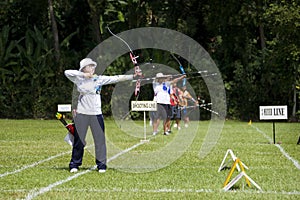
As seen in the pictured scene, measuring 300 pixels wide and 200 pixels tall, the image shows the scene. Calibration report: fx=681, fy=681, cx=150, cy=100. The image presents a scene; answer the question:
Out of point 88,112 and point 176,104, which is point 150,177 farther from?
point 176,104

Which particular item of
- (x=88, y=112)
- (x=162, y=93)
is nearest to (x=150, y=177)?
(x=88, y=112)

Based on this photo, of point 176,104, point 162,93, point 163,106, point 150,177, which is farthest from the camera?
point 176,104

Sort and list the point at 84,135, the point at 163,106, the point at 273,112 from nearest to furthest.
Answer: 1. the point at 84,135
2. the point at 273,112
3. the point at 163,106

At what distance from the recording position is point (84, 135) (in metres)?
11.6

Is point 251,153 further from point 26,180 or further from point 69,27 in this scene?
point 69,27

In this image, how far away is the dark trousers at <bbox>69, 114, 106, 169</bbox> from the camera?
11477 millimetres

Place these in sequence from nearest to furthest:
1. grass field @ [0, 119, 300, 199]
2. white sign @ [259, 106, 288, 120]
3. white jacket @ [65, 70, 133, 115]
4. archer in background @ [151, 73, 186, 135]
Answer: grass field @ [0, 119, 300, 199] → white jacket @ [65, 70, 133, 115] → white sign @ [259, 106, 288, 120] → archer in background @ [151, 73, 186, 135]

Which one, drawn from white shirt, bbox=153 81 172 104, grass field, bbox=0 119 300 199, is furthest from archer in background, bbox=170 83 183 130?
grass field, bbox=0 119 300 199

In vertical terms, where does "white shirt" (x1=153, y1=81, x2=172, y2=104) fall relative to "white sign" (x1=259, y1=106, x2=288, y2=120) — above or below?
above

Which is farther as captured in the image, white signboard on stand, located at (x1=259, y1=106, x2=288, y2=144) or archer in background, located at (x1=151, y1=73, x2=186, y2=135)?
archer in background, located at (x1=151, y1=73, x2=186, y2=135)

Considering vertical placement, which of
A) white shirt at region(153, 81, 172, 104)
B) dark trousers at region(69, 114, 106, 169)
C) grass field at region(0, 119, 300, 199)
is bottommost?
grass field at region(0, 119, 300, 199)

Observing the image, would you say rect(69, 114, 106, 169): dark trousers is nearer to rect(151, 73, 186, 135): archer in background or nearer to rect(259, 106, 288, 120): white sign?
rect(259, 106, 288, 120): white sign

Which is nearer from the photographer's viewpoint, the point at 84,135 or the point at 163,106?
the point at 84,135

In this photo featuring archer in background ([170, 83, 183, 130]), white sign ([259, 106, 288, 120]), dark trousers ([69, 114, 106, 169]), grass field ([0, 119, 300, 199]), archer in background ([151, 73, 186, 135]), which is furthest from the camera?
archer in background ([170, 83, 183, 130])
